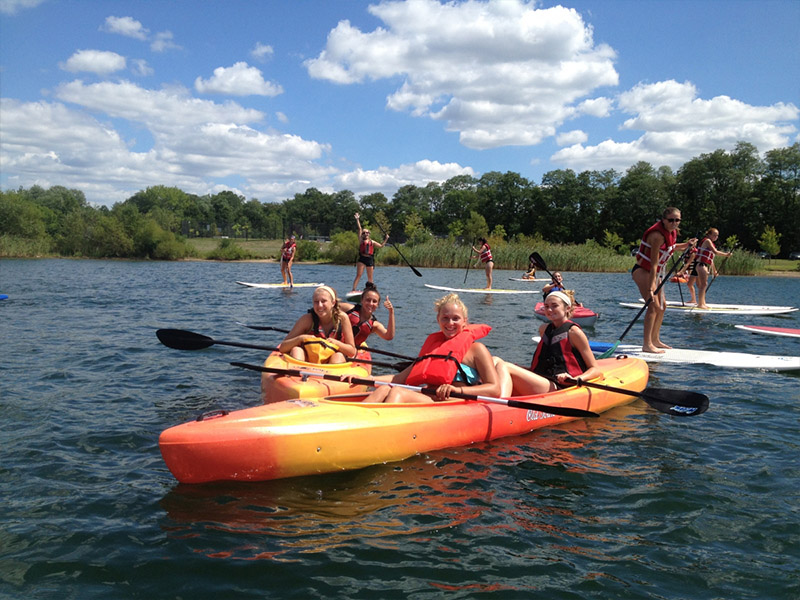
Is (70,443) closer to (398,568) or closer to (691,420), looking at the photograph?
(398,568)

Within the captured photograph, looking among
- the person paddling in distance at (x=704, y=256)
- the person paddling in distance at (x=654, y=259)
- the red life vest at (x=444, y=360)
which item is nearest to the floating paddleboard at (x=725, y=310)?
the person paddling in distance at (x=704, y=256)

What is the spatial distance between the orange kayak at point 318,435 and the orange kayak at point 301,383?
1.03 feet

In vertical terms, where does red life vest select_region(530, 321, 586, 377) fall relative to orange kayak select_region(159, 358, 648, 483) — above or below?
above

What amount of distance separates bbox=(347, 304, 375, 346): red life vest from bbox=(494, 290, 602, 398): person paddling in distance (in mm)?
2080

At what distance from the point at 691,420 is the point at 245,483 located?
4253 mm

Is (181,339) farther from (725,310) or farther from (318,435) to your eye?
(725,310)

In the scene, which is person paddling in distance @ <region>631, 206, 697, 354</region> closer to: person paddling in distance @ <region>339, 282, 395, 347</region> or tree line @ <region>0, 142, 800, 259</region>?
person paddling in distance @ <region>339, 282, 395, 347</region>

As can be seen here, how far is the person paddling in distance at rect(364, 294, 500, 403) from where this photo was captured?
497 centimetres

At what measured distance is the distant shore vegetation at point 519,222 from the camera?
37.8 m

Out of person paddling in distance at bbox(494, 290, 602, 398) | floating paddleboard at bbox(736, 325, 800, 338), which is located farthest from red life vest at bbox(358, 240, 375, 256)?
person paddling in distance at bbox(494, 290, 602, 398)

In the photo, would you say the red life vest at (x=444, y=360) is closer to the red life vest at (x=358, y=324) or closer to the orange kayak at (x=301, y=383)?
the orange kayak at (x=301, y=383)

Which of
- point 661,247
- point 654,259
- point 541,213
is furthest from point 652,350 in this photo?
point 541,213

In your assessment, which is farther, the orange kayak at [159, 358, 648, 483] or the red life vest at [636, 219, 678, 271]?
the red life vest at [636, 219, 678, 271]

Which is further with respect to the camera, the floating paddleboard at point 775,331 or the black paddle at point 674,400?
the floating paddleboard at point 775,331
